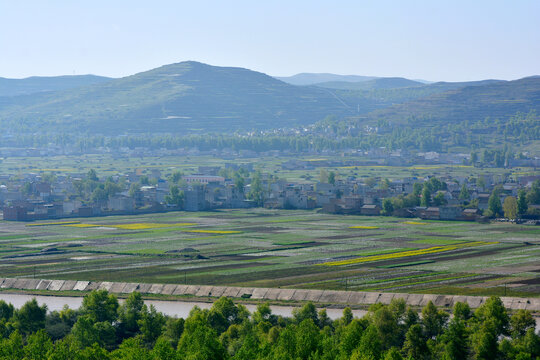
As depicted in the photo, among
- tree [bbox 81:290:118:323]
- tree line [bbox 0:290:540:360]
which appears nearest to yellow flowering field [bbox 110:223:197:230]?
tree line [bbox 0:290:540:360]

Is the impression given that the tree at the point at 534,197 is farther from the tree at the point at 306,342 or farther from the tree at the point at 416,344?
the tree at the point at 306,342

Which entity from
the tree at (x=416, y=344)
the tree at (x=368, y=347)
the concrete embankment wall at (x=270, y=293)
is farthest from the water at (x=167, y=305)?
the tree at (x=368, y=347)

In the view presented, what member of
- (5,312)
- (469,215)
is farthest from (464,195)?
(5,312)

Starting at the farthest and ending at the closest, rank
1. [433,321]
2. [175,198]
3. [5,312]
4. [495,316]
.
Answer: [175,198] < [5,312] < [433,321] < [495,316]

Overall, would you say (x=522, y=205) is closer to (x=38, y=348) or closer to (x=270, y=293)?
(x=270, y=293)

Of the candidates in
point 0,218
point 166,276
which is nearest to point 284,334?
point 166,276

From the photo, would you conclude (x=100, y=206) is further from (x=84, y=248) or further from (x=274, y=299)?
(x=274, y=299)

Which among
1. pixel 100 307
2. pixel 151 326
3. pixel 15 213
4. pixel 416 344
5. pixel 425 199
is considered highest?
pixel 100 307
